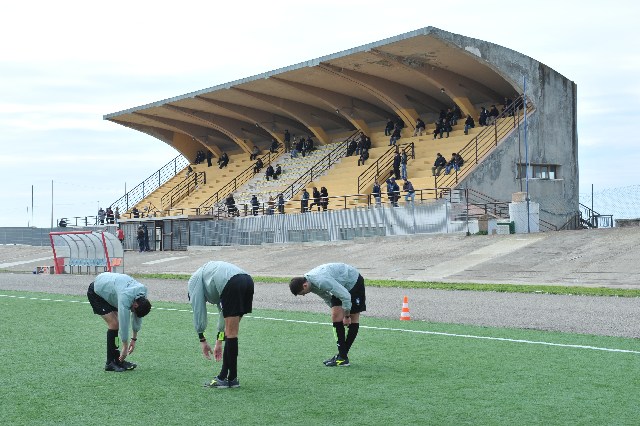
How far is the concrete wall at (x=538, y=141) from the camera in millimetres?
40375

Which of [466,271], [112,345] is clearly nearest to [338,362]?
A: [112,345]

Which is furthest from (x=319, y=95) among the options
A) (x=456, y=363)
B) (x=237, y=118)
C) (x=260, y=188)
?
(x=456, y=363)

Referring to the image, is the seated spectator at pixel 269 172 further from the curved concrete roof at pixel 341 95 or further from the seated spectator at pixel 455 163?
the seated spectator at pixel 455 163

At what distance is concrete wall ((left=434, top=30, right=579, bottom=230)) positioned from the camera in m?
40.4

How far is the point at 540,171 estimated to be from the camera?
43.5 metres

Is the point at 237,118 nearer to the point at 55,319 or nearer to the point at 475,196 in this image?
the point at 475,196

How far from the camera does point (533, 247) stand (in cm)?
2878

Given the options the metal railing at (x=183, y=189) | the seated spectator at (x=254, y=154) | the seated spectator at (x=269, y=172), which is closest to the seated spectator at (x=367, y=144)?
the seated spectator at (x=269, y=172)

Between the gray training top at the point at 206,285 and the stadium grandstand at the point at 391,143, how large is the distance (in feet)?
86.4

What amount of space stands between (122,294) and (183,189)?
172ft

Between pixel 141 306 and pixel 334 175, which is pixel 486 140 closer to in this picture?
pixel 334 175

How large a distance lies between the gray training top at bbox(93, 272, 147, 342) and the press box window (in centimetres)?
3396

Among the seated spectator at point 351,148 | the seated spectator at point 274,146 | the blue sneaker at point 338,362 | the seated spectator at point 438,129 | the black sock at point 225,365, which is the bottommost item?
the blue sneaker at point 338,362

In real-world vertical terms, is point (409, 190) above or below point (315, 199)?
above
